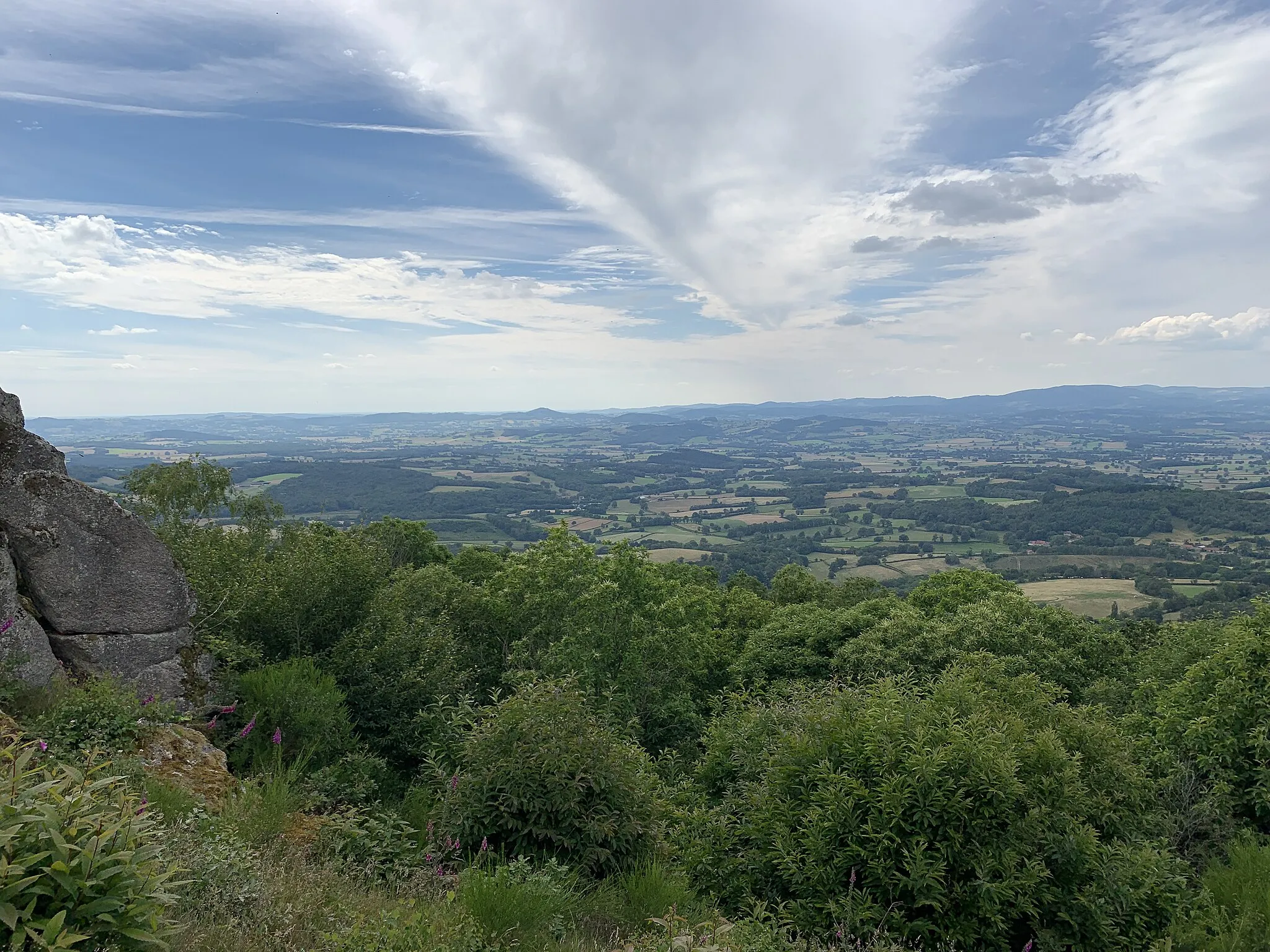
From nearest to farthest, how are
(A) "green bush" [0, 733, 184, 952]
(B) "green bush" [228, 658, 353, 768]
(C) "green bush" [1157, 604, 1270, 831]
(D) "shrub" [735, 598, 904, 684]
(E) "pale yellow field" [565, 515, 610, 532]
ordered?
(A) "green bush" [0, 733, 184, 952] < (B) "green bush" [228, 658, 353, 768] < (C) "green bush" [1157, 604, 1270, 831] < (D) "shrub" [735, 598, 904, 684] < (E) "pale yellow field" [565, 515, 610, 532]

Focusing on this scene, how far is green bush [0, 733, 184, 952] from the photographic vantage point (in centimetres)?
323

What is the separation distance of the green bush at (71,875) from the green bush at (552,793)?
4.71 meters

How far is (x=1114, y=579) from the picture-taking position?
83312mm

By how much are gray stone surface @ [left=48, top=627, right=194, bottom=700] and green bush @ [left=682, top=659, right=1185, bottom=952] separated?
889 centimetres

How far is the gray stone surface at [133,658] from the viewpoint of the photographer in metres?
11.1

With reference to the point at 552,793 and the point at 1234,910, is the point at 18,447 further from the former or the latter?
the point at 1234,910

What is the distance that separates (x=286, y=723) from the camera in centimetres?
1146

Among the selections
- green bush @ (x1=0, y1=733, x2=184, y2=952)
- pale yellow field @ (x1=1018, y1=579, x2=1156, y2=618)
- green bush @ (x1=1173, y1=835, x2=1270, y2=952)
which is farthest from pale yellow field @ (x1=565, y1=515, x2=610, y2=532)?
green bush @ (x1=0, y1=733, x2=184, y2=952)

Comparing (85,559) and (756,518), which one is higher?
(85,559)

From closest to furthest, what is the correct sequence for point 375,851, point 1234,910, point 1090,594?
1. point 375,851
2. point 1234,910
3. point 1090,594

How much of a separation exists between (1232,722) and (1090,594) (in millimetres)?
71542

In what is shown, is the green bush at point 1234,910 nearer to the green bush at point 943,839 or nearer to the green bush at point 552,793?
the green bush at point 943,839

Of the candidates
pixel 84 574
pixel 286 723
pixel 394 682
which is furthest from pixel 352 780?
pixel 84 574

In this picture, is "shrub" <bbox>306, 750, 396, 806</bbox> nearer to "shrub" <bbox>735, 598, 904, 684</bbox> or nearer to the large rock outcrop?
the large rock outcrop
